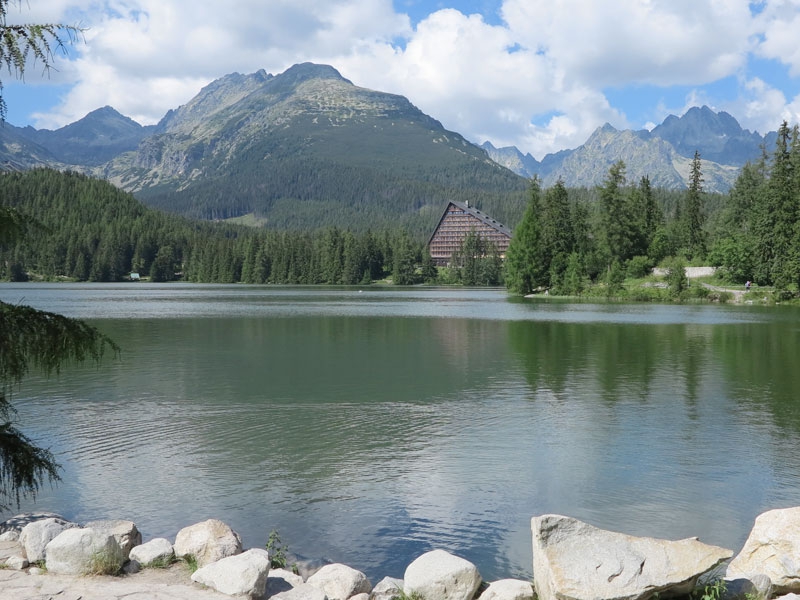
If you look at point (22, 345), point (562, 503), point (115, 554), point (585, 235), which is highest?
point (585, 235)

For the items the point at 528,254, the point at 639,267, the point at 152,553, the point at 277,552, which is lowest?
the point at 277,552

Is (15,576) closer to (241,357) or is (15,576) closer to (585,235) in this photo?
(241,357)

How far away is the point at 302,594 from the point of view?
9633 millimetres

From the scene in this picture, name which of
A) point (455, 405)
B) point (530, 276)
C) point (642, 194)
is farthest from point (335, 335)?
point (642, 194)

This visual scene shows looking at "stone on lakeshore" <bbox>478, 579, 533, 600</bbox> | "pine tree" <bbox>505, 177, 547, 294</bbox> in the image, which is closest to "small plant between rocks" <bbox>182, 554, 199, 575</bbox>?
"stone on lakeshore" <bbox>478, 579, 533, 600</bbox>

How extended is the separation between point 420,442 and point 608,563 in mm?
10799

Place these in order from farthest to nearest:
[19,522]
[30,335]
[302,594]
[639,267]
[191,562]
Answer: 1. [639,267]
2. [19,522]
3. [191,562]
4. [30,335]
5. [302,594]

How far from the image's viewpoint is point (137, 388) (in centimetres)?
2923

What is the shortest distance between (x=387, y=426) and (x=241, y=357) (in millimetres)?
18715

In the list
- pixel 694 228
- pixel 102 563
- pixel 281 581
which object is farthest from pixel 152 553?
pixel 694 228

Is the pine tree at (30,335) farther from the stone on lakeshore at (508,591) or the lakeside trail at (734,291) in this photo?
the lakeside trail at (734,291)

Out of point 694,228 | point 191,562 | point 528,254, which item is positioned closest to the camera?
point 191,562

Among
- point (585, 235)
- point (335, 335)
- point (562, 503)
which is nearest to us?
point (562, 503)

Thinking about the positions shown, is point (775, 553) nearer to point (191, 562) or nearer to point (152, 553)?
point (191, 562)
